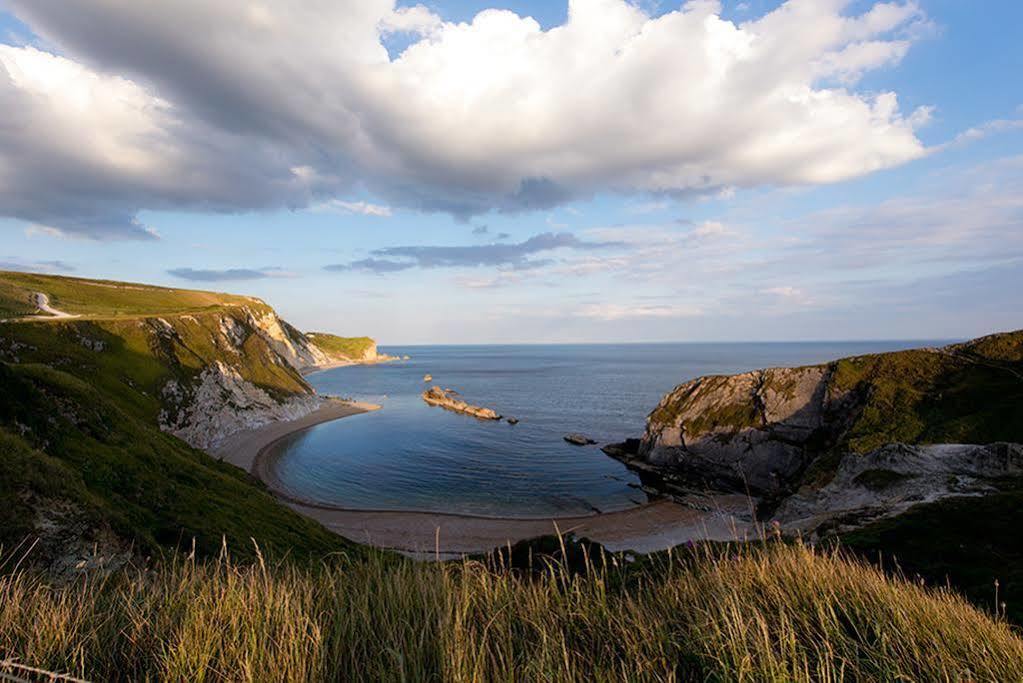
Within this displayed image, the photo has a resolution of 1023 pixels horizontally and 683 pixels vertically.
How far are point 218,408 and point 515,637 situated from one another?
6833 cm

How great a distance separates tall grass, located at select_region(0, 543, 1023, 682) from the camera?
10.7 ft

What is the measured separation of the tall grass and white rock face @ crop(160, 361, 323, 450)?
5574 centimetres

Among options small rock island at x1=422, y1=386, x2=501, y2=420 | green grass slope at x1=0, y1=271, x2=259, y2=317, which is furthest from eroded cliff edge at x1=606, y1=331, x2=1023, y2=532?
green grass slope at x1=0, y1=271, x2=259, y2=317

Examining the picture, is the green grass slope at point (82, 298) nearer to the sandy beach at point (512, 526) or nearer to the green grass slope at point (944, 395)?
the sandy beach at point (512, 526)

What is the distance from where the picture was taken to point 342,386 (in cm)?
13262

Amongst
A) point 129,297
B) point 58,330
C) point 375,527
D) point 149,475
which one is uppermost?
point 129,297

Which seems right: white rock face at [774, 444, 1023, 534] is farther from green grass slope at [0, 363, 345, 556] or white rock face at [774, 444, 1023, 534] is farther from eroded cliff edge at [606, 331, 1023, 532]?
green grass slope at [0, 363, 345, 556]

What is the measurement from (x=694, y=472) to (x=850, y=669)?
47.6 m

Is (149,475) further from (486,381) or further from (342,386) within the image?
(486,381)

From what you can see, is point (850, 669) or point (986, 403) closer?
point (850, 669)

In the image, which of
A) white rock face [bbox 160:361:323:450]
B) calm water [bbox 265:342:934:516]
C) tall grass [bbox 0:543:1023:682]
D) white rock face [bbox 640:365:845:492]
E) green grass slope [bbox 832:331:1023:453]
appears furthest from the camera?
white rock face [bbox 160:361:323:450]

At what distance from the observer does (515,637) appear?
3971 mm

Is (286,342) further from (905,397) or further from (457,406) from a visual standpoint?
(905,397)

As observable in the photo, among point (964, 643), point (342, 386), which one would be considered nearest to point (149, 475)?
point (964, 643)
